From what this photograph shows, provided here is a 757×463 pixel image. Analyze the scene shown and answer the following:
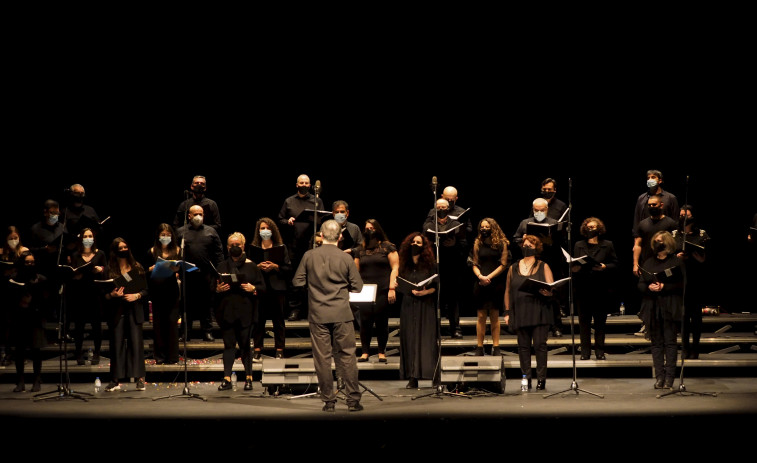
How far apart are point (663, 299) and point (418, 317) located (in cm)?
235

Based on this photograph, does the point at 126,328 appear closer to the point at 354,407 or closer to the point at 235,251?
the point at 235,251

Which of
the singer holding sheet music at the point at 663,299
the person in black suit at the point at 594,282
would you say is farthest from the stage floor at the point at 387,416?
the person in black suit at the point at 594,282

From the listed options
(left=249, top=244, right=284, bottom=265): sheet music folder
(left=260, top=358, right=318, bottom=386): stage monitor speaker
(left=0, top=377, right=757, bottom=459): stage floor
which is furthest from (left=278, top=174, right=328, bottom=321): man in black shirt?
(left=260, top=358, right=318, bottom=386): stage monitor speaker

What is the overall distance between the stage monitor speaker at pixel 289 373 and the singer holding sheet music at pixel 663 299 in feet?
10.6

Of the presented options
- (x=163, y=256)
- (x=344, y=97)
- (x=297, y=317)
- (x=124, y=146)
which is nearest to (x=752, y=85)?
(x=344, y=97)

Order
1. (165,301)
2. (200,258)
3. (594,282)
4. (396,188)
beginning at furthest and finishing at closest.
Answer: (396,188) → (200,258) → (165,301) → (594,282)

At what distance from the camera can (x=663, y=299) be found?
823 centimetres

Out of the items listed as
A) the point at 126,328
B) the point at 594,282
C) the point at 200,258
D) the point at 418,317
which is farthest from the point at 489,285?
the point at 126,328

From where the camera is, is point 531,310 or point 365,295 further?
point 531,310

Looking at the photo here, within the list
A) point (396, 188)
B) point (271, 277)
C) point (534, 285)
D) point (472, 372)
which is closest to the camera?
point (472, 372)

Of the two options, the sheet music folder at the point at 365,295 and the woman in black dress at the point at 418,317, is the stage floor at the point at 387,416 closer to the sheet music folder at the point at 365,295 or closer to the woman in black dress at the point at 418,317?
the woman in black dress at the point at 418,317

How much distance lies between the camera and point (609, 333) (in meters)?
10.8

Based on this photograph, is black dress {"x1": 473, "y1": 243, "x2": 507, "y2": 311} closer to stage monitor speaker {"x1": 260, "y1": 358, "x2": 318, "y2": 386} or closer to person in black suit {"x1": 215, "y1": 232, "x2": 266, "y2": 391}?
stage monitor speaker {"x1": 260, "y1": 358, "x2": 318, "y2": 386}

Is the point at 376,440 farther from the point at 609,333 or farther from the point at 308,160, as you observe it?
the point at 308,160
